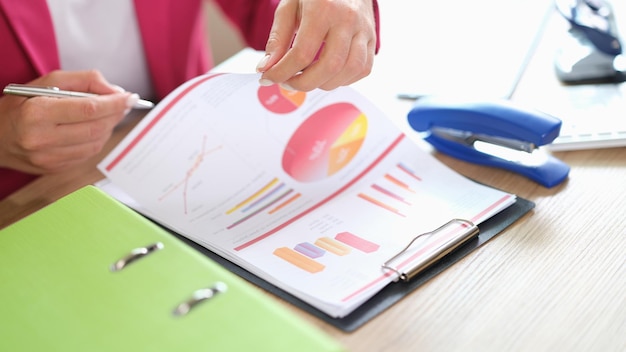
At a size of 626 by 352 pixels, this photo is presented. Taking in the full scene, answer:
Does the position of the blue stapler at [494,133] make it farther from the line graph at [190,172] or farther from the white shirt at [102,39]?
the white shirt at [102,39]

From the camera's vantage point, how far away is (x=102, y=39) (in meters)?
1.04

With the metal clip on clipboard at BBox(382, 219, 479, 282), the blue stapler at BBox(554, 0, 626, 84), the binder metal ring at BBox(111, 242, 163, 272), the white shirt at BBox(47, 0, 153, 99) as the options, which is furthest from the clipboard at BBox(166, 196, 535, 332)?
the white shirt at BBox(47, 0, 153, 99)

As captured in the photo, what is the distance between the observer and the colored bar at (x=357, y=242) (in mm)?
643

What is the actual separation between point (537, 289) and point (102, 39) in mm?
759

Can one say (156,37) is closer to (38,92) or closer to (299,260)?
(38,92)

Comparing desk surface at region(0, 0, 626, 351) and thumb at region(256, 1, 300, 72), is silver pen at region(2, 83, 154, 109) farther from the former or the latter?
desk surface at region(0, 0, 626, 351)

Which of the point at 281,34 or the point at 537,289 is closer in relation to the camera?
the point at 537,289

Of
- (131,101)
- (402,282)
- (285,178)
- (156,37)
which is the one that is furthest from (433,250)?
(156,37)

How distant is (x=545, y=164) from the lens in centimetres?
74

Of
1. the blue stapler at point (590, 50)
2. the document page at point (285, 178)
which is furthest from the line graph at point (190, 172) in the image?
the blue stapler at point (590, 50)

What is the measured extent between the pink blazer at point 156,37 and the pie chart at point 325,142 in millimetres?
171

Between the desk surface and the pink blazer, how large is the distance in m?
0.36

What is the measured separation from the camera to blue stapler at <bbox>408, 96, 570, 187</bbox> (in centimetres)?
73

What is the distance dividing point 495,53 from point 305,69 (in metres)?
0.46
